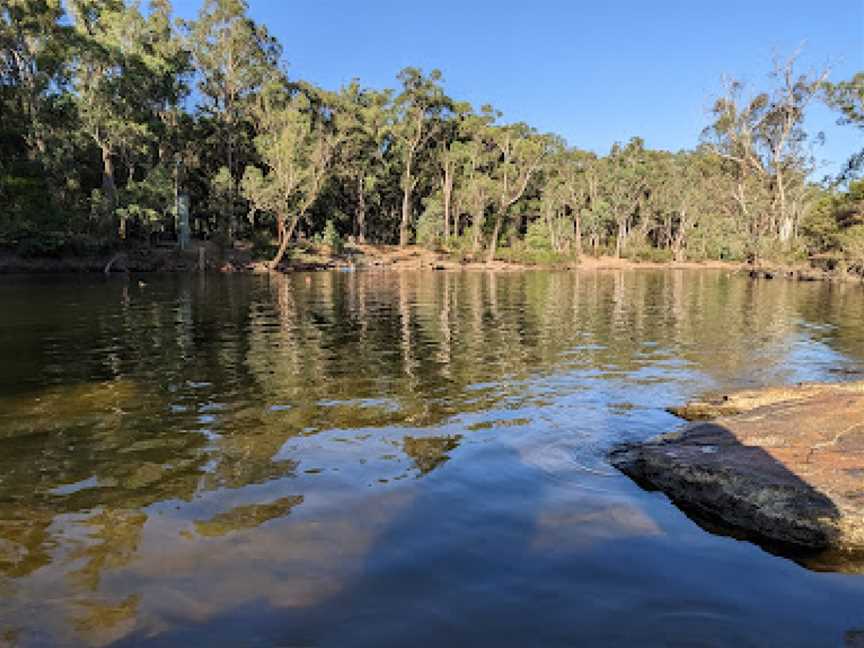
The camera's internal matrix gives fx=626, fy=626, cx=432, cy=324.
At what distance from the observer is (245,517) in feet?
21.5

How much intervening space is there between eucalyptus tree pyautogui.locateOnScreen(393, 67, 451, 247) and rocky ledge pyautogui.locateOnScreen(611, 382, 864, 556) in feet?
249

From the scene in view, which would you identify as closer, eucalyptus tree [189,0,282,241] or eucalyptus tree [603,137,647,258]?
eucalyptus tree [189,0,282,241]

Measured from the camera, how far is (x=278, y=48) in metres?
72.5

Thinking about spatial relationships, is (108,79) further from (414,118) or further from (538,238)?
(538,238)

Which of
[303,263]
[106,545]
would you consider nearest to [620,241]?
[303,263]

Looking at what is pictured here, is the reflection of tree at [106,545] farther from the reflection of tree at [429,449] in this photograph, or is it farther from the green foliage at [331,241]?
the green foliage at [331,241]

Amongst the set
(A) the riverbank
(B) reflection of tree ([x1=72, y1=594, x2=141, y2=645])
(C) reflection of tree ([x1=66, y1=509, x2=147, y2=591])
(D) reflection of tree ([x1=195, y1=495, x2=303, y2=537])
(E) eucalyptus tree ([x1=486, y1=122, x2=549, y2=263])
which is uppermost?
(E) eucalyptus tree ([x1=486, y1=122, x2=549, y2=263])

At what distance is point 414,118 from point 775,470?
268 ft

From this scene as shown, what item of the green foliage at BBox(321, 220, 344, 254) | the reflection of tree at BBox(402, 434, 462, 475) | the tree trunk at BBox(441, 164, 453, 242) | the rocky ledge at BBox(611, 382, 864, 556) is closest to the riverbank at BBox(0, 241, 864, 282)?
the green foliage at BBox(321, 220, 344, 254)

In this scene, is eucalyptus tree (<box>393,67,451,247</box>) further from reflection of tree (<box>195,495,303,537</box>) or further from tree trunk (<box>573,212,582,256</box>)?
reflection of tree (<box>195,495,303,537</box>)

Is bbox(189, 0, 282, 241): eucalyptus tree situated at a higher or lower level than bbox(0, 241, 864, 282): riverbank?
higher

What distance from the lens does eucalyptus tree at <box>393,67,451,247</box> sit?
267ft

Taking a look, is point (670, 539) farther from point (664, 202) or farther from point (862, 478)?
point (664, 202)

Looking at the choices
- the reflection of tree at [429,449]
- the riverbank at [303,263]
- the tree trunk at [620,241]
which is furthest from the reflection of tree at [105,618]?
the tree trunk at [620,241]
